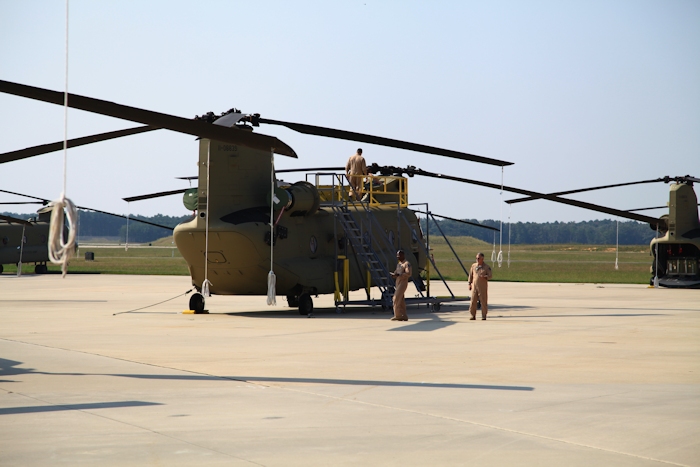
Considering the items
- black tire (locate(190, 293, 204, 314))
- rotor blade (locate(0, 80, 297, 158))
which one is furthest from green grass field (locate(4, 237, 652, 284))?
rotor blade (locate(0, 80, 297, 158))

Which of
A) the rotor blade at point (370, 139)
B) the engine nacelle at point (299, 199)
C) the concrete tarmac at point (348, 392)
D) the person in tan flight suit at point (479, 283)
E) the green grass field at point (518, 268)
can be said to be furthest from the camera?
the green grass field at point (518, 268)

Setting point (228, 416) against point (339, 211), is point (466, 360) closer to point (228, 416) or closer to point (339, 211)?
point (228, 416)

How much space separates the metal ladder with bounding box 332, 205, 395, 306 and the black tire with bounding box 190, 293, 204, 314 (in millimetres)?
4285

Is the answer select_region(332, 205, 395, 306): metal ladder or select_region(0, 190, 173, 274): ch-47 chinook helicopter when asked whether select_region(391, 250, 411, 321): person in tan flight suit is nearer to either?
select_region(332, 205, 395, 306): metal ladder

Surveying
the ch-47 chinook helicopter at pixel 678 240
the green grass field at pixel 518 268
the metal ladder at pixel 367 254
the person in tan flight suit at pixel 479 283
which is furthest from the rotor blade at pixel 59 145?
the green grass field at pixel 518 268

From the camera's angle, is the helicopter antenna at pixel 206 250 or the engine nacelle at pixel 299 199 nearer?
the helicopter antenna at pixel 206 250

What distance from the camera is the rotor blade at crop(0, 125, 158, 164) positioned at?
41.6 ft

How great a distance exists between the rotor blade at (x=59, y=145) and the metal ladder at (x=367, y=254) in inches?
315

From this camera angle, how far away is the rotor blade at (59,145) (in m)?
12.7

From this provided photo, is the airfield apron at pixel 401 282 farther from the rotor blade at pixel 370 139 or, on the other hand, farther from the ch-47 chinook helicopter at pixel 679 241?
the ch-47 chinook helicopter at pixel 679 241

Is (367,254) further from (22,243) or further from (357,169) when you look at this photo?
(22,243)

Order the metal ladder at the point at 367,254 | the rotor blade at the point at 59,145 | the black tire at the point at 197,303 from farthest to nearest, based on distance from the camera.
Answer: the metal ladder at the point at 367,254, the black tire at the point at 197,303, the rotor blade at the point at 59,145

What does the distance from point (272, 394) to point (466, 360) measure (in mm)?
4267

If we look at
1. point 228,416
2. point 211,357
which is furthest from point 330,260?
point 228,416
